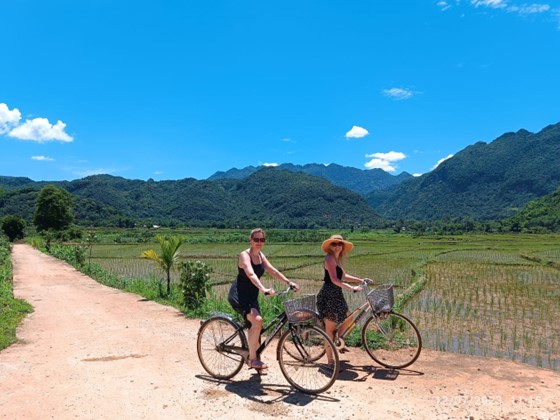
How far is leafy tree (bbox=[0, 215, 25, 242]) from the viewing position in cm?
5431

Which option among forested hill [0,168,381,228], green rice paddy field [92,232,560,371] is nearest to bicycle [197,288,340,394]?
green rice paddy field [92,232,560,371]

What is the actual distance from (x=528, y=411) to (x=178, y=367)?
4.17 metres

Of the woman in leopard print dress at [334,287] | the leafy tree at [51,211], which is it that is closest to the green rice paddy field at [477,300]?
the woman in leopard print dress at [334,287]

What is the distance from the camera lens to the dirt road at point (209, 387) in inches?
170

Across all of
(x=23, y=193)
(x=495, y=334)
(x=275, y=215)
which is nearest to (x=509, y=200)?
(x=275, y=215)

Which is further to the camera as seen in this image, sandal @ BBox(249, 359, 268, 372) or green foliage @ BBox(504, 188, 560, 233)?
green foliage @ BBox(504, 188, 560, 233)

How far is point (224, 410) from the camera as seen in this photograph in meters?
4.37

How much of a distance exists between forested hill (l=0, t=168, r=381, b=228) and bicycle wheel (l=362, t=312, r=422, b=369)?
10901cm

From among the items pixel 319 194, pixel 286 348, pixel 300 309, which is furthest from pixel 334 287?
pixel 319 194

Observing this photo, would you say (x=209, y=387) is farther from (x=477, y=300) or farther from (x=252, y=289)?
(x=477, y=300)

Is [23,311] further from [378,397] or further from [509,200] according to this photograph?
[509,200]

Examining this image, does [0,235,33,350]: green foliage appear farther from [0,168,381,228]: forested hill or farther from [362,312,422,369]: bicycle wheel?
[0,168,381,228]: forested hill

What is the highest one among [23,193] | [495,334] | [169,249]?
[23,193]

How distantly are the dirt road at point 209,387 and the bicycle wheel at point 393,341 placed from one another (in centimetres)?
19
